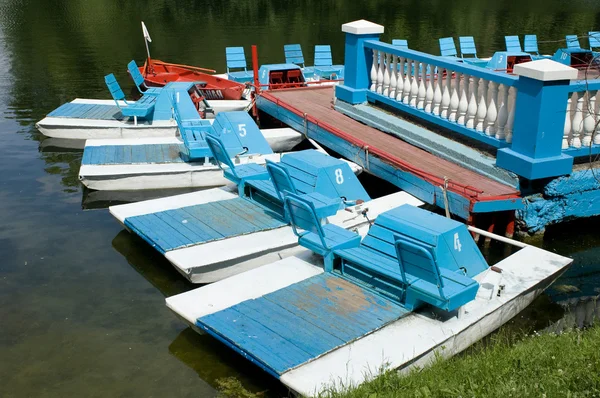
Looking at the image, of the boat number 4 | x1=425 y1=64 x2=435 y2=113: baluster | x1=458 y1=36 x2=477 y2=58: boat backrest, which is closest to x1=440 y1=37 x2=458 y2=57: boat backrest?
x1=458 y1=36 x2=477 y2=58: boat backrest

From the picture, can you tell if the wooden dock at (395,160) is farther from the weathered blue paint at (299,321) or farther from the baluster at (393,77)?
the weathered blue paint at (299,321)

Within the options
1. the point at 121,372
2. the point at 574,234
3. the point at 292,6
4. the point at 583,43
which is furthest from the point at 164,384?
the point at 292,6

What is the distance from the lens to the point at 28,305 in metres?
7.70

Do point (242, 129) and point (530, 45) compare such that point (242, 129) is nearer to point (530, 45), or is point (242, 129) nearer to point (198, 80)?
point (198, 80)

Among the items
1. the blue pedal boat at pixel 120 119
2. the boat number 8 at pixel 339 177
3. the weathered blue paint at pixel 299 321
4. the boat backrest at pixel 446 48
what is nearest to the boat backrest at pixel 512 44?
the boat backrest at pixel 446 48

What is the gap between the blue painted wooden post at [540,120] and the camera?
8102 millimetres

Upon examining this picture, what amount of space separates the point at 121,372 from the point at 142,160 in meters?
5.57

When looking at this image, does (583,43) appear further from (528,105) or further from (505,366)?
(505,366)

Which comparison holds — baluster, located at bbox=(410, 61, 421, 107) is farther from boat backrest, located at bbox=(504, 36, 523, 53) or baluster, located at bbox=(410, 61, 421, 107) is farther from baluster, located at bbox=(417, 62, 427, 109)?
boat backrest, located at bbox=(504, 36, 523, 53)

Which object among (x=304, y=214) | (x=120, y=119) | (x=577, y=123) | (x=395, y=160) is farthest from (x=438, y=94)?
(x=120, y=119)

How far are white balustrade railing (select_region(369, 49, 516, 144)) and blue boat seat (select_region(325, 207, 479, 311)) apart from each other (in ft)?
9.54

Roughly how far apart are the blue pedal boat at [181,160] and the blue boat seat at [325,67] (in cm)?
638

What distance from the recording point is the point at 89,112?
14.6 m

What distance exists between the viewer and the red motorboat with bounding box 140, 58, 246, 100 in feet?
53.0
